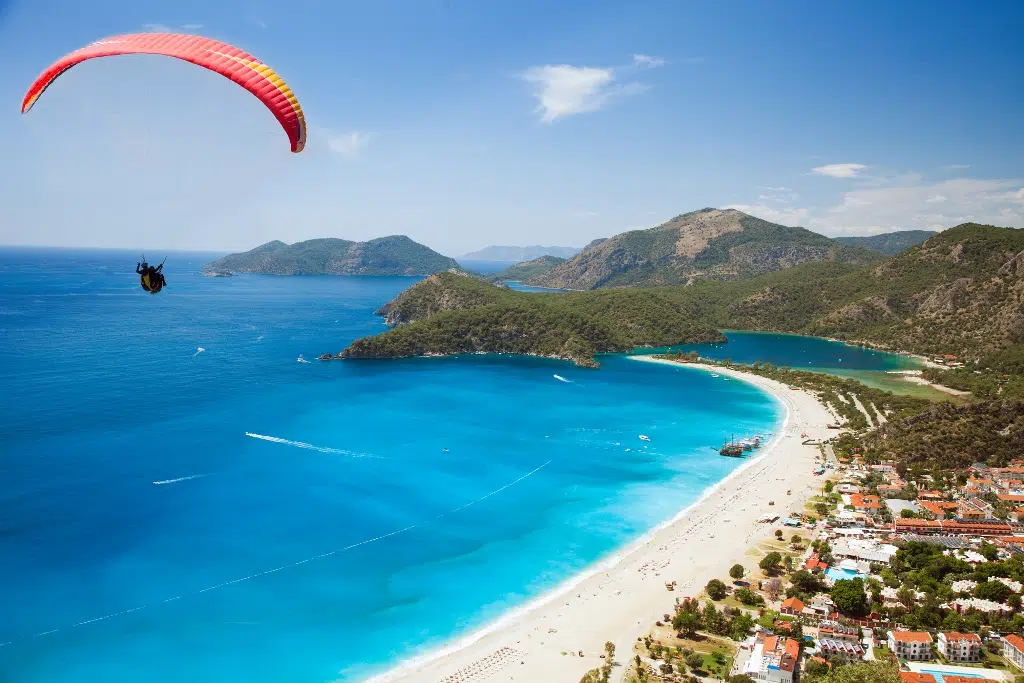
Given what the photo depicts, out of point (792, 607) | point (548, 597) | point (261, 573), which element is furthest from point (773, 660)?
point (261, 573)

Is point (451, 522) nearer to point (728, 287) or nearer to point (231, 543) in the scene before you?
point (231, 543)

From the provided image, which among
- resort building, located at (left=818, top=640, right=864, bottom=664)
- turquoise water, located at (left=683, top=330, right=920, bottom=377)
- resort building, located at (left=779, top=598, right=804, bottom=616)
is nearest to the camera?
resort building, located at (left=818, top=640, right=864, bottom=664)

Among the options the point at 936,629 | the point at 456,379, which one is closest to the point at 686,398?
the point at 456,379

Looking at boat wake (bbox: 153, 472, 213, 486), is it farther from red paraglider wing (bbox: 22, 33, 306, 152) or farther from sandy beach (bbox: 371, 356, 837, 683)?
red paraglider wing (bbox: 22, 33, 306, 152)

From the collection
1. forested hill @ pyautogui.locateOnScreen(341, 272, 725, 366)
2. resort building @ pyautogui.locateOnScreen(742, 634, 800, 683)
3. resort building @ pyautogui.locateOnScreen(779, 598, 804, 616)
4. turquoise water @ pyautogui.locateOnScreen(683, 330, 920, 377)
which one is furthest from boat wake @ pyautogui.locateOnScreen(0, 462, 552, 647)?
turquoise water @ pyautogui.locateOnScreen(683, 330, 920, 377)

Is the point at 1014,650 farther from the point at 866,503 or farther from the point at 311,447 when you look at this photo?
the point at 311,447

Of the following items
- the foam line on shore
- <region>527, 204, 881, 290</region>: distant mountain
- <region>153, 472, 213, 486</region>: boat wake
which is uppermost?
<region>527, 204, 881, 290</region>: distant mountain
